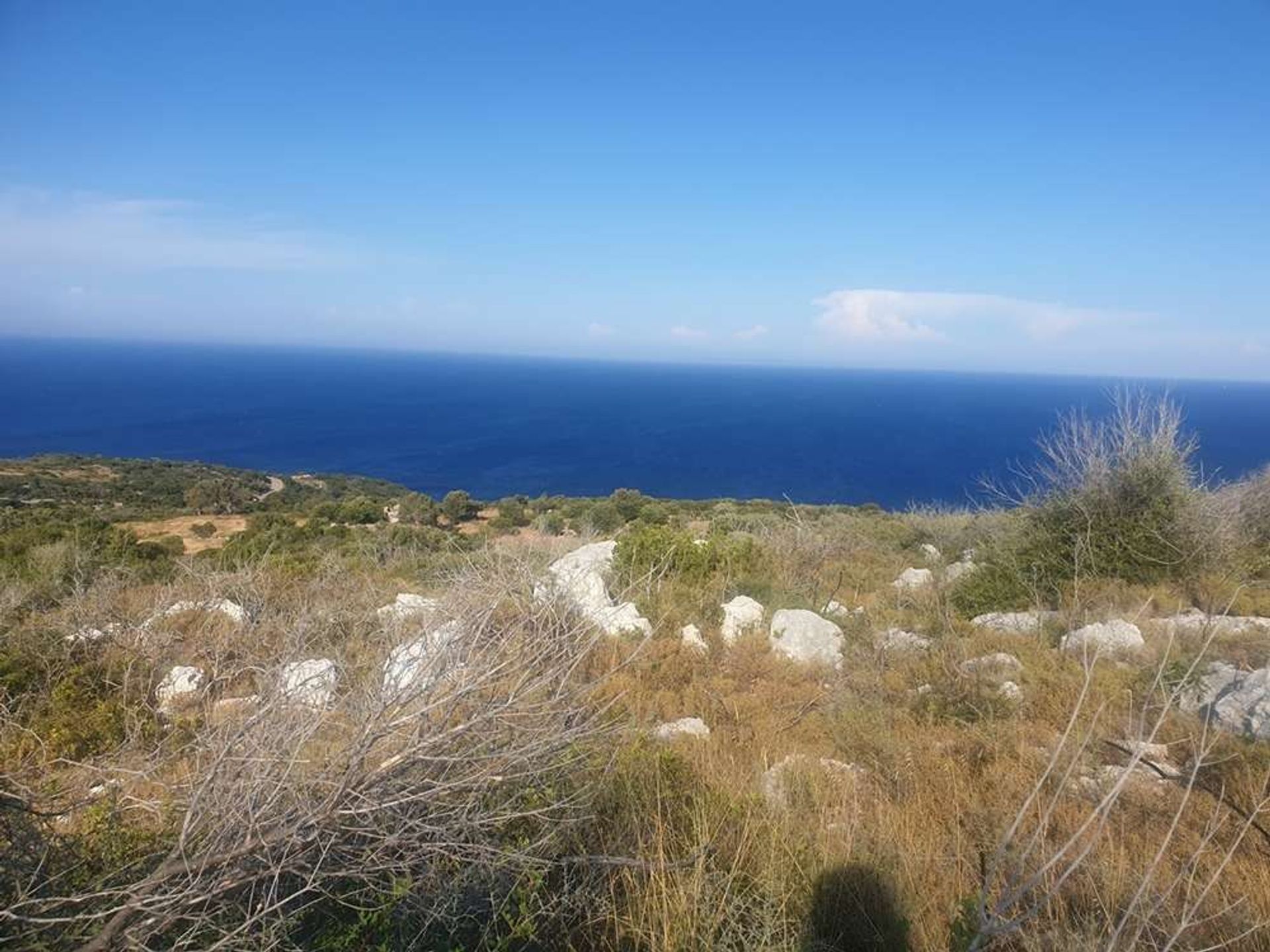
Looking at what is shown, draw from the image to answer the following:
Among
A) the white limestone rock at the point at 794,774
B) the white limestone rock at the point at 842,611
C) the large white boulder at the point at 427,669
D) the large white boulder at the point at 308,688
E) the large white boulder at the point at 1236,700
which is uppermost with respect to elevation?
the large white boulder at the point at 427,669

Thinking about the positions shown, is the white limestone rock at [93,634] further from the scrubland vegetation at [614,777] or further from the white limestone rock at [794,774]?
the white limestone rock at [794,774]

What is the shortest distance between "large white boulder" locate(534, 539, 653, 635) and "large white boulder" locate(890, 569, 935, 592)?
3.82 meters

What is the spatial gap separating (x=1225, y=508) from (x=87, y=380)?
188493 millimetres

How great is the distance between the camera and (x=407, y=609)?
4996mm

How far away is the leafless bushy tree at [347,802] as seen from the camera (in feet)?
5.91

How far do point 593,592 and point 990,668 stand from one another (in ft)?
12.2

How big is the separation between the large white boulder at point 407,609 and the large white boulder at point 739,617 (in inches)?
115

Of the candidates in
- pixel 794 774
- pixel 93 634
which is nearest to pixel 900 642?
pixel 794 774

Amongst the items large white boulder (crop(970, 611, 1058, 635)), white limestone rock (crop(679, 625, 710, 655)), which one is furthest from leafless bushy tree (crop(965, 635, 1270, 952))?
white limestone rock (crop(679, 625, 710, 655))

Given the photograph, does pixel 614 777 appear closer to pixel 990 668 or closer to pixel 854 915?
pixel 854 915

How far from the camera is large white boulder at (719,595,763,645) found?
6.46 metres

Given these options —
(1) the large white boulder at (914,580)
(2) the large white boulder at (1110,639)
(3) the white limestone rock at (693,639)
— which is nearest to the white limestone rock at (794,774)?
(3) the white limestone rock at (693,639)

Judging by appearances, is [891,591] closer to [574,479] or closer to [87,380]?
[574,479]

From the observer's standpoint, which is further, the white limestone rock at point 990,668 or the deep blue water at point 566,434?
the deep blue water at point 566,434
